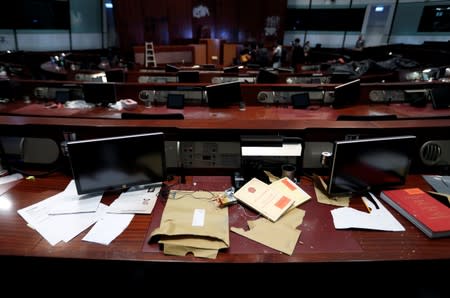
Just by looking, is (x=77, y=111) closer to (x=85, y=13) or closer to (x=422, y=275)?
(x=422, y=275)

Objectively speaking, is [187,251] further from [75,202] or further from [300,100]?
[300,100]

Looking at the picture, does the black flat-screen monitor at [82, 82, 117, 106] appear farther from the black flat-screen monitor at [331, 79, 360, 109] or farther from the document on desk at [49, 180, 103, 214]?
the black flat-screen monitor at [331, 79, 360, 109]

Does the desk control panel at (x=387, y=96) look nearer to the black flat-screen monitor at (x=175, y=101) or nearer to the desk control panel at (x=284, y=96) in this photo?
the desk control panel at (x=284, y=96)

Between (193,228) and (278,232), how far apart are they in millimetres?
362

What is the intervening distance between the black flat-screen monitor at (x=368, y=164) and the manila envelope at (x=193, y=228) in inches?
23.7

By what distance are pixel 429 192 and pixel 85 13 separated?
9.87m

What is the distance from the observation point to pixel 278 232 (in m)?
1.18

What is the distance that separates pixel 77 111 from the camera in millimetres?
3254

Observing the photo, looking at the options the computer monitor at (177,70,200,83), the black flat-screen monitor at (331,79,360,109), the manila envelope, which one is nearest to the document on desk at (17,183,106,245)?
the manila envelope

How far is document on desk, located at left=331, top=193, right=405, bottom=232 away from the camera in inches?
48.1

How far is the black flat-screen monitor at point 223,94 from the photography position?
3.30 metres

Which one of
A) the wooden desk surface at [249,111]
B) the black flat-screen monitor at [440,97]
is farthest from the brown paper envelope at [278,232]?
the black flat-screen monitor at [440,97]

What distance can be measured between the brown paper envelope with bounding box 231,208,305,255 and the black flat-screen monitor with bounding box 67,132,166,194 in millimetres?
569

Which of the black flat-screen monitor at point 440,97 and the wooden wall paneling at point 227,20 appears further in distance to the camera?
the wooden wall paneling at point 227,20
